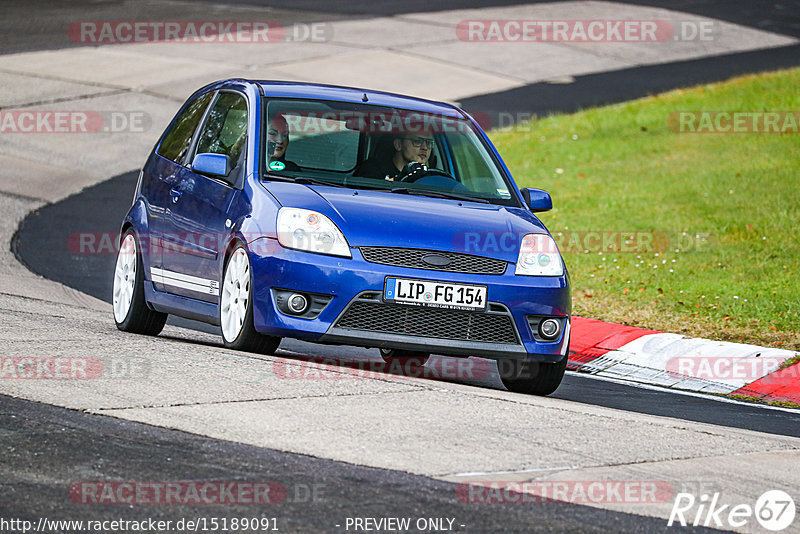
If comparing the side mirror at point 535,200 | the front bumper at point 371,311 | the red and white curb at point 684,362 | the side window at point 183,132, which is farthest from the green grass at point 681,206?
the side window at point 183,132

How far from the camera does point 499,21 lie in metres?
32.3

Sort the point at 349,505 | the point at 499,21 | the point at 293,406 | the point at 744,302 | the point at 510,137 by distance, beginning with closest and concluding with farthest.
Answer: the point at 349,505
the point at 293,406
the point at 744,302
the point at 510,137
the point at 499,21

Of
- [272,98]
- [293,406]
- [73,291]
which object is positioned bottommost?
[73,291]

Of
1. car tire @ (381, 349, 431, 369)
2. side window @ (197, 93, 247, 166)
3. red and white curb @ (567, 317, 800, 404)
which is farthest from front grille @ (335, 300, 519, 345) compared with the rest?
red and white curb @ (567, 317, 800, 404)

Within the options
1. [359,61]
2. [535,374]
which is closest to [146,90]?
[359,61]

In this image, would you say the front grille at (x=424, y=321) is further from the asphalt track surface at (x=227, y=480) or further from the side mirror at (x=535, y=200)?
the asphalt track surface at (x=227, y=480)

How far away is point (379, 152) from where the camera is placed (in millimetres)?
8625

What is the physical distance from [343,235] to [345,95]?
1728mm

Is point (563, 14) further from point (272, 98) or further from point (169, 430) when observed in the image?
point (169, 430)

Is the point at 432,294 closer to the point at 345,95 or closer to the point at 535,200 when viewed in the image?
the point at 535,200

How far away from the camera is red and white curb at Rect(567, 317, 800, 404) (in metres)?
9.70

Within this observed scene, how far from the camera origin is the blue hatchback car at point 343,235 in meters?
7.47

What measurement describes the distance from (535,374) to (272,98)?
2.46m

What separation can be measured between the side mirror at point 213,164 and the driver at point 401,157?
0.85 m
